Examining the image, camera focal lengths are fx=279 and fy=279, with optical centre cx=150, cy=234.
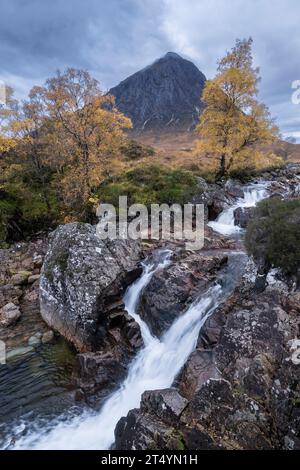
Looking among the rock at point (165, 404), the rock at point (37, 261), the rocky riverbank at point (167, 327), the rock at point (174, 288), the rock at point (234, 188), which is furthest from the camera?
the rock at point (234, 188)

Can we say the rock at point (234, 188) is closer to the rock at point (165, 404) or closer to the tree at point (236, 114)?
the tree at point (236, 114)

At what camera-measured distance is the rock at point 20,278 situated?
14.4 meters

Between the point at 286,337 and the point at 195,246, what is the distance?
7463 millimetres

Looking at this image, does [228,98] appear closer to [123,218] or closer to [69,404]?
[123,218]

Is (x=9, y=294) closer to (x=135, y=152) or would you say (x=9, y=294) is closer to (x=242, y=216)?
(x=242, y=216)

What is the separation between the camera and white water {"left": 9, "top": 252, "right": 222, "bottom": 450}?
23.4 feet

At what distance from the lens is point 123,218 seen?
1753 cm

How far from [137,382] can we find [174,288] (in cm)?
332

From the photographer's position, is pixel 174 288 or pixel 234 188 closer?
pixel 174 288

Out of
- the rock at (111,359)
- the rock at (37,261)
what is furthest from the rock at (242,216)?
the rock at (37,261)

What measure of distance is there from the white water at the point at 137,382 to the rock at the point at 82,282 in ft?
4.56

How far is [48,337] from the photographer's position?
10.6m

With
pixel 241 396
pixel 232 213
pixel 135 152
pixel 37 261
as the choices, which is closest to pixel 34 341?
pixel 37 261

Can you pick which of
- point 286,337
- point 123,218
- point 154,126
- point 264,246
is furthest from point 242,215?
point 154,126
